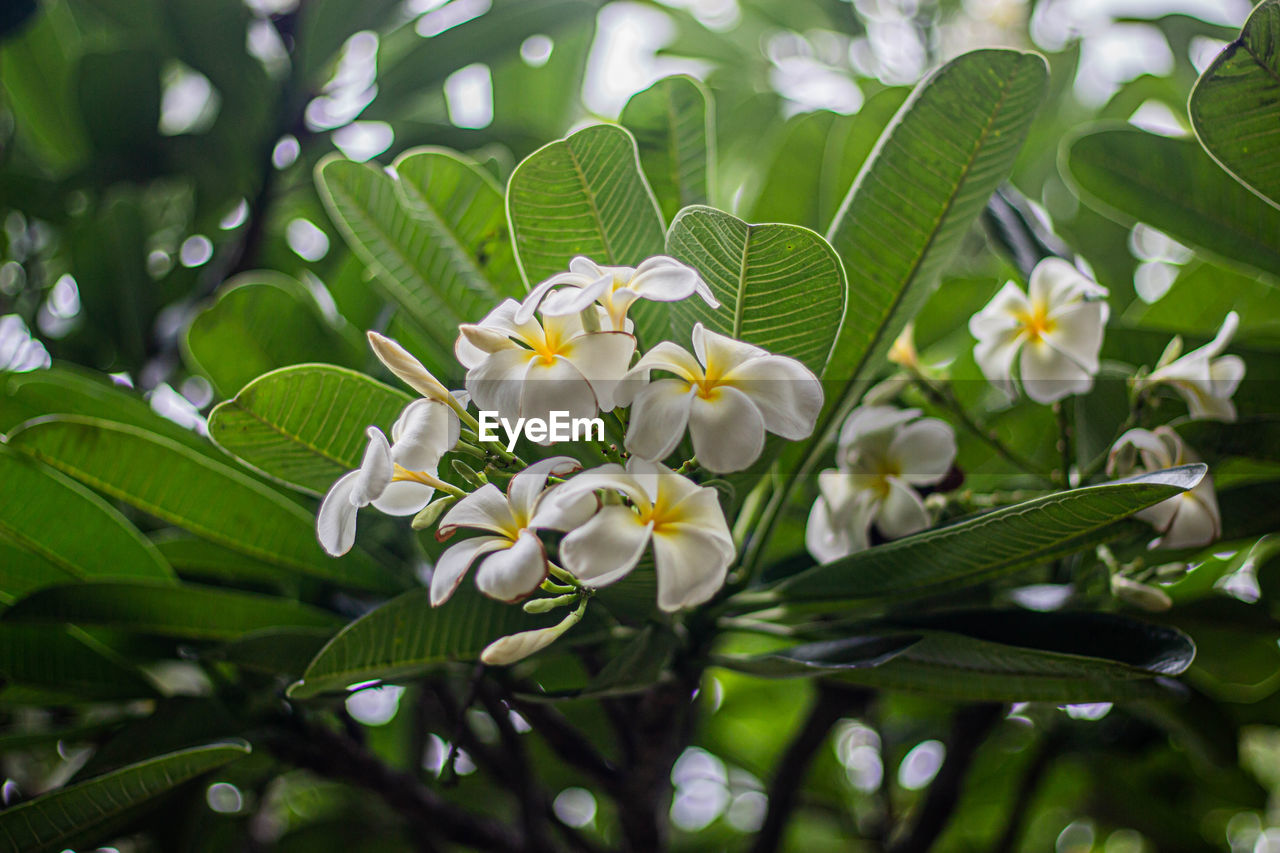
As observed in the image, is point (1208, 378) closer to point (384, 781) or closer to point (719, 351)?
point (719, 351)

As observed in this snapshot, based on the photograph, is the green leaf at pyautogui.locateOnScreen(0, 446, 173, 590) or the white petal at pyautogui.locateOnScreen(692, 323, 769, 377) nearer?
the white petal at pyautogui.locateOnScreen(692, 323, 769, 377)

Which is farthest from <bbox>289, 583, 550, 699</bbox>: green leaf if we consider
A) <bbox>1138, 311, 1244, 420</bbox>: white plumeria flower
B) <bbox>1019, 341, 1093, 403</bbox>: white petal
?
<bbox>1138, 311, 1244, 420</bbox>: white plumeria flower

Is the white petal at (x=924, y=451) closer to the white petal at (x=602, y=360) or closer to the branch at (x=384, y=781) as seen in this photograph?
the white petal at (x=602, y=360)

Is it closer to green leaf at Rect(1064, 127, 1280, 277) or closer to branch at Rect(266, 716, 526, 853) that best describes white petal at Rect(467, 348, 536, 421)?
branch at Rect(266, 716, 526, 853)

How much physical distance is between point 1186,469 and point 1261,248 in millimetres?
502

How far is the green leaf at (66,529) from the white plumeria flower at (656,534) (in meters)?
→ 0.58

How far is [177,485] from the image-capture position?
0.80 m

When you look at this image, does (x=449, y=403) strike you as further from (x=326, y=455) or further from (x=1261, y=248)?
(x=1261, y=248)

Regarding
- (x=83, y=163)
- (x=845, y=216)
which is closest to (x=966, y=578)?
(x=845, y=216)

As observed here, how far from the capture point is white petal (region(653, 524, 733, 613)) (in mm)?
484

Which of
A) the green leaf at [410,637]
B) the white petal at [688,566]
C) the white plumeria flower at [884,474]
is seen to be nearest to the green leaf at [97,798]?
the green leaf at [410,637]

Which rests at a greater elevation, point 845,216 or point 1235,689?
point 845,216

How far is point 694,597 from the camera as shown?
49 centimetres

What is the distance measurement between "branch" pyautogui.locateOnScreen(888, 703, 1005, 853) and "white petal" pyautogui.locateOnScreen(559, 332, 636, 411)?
0.85m
